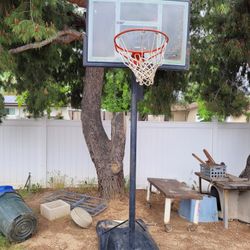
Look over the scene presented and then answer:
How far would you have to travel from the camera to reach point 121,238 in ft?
12.1

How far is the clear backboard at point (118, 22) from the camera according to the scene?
4.06 metres

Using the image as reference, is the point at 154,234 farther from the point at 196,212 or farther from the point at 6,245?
the point at 6,245

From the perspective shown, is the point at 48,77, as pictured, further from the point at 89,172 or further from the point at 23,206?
the point at 23,206

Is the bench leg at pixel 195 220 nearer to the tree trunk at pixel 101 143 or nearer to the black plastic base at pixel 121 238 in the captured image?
the black plastic base at pixel 121 238

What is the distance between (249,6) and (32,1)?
3.56m

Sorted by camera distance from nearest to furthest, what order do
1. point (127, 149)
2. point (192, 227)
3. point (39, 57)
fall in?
point (192, 227) < point (39, 57) < point (127, 149)

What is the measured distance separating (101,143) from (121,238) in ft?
7.08

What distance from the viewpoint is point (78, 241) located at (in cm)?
400

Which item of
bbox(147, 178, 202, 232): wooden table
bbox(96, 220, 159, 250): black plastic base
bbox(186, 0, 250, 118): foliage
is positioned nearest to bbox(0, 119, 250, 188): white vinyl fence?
bbox(186, 0, 250, 118): foliage

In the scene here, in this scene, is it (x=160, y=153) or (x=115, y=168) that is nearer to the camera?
(x=115, y=168)

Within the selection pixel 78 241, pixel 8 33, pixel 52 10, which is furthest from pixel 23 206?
pixel 52 10

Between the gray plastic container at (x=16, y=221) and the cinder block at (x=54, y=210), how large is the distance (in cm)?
53

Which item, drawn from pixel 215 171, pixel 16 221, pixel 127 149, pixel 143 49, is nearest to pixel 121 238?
pixel 16 221

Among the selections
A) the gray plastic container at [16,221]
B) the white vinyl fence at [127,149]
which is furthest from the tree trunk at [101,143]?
the gray plastic container at [16,221]
